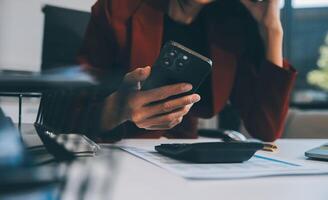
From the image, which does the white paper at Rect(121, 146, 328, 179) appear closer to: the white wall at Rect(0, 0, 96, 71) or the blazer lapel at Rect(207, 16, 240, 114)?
the white wall at Rect(0, 0, 96, 71)

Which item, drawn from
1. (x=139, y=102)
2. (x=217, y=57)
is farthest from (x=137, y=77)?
(x=217, y=57)

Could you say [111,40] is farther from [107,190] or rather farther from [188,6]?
[107,190]

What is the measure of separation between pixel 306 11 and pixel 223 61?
912 millimetres

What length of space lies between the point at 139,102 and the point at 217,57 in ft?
1.36

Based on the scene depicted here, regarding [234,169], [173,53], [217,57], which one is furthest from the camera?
[217,57]

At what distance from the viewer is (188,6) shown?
0.89 m

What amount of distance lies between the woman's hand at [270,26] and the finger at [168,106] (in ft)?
1.35

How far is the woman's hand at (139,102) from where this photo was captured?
0.55 m

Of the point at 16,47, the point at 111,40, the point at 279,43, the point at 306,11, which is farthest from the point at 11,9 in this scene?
the point at 306,11

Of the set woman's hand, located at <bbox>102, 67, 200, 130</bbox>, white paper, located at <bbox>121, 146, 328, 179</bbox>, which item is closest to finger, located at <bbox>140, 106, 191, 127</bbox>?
woman's hand, located at <bbox>102, 67, 200, 130</bbox>

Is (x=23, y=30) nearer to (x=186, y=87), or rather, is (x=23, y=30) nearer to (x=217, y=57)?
(x=186, y=87)

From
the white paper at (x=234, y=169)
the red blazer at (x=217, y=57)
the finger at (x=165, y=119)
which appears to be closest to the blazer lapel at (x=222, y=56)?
the red blazer at (x=217, y=57)

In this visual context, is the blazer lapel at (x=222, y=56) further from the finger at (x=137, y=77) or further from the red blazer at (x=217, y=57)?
the finger at (x=137, y=77)

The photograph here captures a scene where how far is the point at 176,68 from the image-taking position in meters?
0.55
